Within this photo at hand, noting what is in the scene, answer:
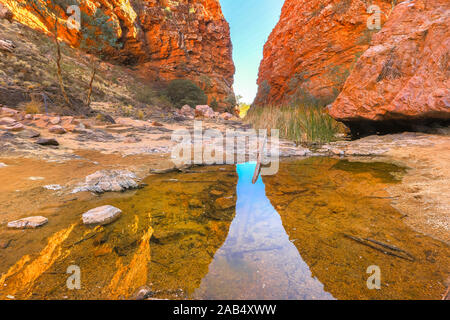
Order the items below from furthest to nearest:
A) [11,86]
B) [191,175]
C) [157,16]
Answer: [157,16] < [11,86] < [191,175]

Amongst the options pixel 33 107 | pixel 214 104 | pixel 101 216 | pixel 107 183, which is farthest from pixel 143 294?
pixel 214 104

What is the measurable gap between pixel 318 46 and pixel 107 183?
39.9 feet

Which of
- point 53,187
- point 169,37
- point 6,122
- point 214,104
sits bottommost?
point 53,187

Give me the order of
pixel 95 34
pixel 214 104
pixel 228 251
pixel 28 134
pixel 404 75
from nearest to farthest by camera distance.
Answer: pixel 228 251
pixel 28 134
pixel 404 75
pixel 95 34
pixel 214 104

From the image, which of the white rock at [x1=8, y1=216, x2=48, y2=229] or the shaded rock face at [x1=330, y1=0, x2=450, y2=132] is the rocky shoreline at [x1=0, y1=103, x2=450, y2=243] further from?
the shaded rock face at [x1=330, y1=0, x2=450, y2=132]

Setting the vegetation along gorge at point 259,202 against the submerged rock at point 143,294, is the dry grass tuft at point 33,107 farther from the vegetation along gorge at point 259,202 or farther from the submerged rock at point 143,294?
the submerged rock at point 143,294

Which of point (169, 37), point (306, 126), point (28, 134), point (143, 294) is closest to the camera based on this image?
point (143, 294)

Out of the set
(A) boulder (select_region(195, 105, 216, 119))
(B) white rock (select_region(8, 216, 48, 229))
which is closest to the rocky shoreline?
(B) white rock (select_region(8, 216, 48, 229))

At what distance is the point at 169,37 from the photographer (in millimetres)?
21156

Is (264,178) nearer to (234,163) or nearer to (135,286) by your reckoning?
(234,163)

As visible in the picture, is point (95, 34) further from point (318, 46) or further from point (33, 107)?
point (318, 46)
